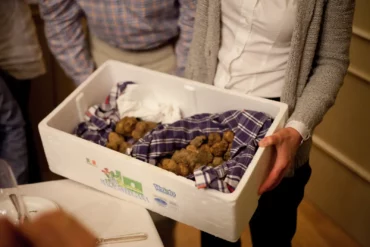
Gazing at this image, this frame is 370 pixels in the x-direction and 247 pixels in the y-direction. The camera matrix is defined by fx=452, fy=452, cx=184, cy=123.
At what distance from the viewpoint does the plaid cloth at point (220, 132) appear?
0.69 meters

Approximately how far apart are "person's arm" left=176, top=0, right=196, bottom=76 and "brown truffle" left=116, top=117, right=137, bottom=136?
0.27m

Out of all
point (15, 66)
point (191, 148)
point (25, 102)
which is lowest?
point (25, 102)

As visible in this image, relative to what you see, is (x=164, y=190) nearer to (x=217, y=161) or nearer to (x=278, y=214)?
(x=217, y=161)

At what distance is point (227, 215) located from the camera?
2.21ft

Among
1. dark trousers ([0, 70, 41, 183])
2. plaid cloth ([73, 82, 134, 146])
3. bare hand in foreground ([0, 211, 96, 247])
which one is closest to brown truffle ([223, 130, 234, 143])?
plaid cloth ([73, 82, 134, 146])

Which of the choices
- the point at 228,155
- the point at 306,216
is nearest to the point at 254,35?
the point at 228,155

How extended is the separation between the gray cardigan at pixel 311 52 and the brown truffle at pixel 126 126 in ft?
0.66

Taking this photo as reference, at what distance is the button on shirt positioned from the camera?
81 centimetres

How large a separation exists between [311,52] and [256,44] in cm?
10

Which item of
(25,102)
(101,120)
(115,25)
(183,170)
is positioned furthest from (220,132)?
(25,102)

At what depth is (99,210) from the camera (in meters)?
0.81

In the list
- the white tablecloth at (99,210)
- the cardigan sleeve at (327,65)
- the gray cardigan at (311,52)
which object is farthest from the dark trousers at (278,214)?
the white tablecloth at (99,210)

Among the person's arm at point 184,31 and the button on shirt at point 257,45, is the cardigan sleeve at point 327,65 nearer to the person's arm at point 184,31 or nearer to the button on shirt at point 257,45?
the button on shirt at point 257,45

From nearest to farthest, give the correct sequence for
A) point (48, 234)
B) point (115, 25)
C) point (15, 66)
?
point (48, 234)
point (115, 25)
point (15, 66)
